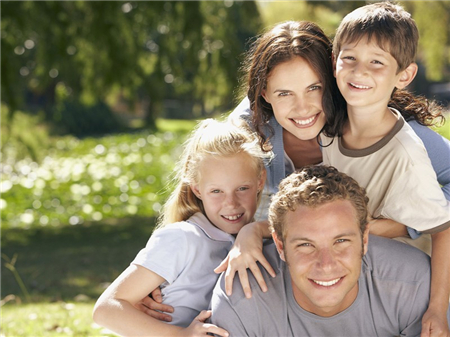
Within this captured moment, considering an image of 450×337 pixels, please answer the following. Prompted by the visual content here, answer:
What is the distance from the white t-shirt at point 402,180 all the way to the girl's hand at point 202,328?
31.1 inches

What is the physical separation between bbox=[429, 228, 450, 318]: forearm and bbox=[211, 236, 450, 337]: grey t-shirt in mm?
36

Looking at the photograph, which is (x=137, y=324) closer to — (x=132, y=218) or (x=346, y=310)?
(x=346, y=310)

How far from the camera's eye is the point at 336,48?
2.88 metres

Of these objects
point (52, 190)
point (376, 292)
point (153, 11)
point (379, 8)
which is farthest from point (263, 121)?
point (52, 190)

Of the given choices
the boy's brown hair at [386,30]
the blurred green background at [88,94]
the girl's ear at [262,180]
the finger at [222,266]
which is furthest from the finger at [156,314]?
the blurred green background at [88,94]

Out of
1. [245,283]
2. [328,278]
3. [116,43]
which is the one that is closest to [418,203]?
[328,278]

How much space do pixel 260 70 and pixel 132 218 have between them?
22.5ft

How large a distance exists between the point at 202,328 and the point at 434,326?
0.85 m

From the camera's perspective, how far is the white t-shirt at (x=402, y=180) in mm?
2592

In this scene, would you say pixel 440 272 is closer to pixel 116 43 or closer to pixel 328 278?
pixel 328 278

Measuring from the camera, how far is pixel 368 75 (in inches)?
106

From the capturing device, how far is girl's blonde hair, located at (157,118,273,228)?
3004 mm

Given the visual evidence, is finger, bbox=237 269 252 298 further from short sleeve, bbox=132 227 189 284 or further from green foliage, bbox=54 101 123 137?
green foliage, bbox=54 101 123 137

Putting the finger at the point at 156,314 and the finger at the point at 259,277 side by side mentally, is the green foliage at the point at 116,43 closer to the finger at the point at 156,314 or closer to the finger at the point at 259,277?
the finger at the point at 156,314
